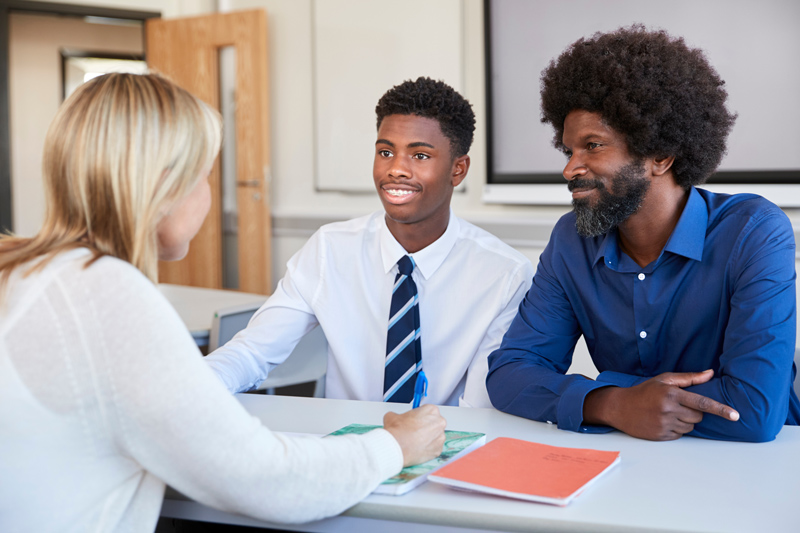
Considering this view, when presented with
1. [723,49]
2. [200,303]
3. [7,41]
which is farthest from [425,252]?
[7,41]

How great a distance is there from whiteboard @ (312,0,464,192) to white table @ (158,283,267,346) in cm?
170

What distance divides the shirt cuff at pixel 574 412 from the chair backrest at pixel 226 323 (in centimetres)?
131

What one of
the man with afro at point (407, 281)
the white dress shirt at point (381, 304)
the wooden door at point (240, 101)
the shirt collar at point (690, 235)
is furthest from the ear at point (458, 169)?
the wooden door at point (240, 101)

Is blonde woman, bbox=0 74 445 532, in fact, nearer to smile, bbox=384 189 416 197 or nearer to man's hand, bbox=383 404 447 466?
man's hand, bbox=383 404 447 466

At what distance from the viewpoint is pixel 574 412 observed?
1.27 metres

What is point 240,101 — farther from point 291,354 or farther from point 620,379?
point 620,379

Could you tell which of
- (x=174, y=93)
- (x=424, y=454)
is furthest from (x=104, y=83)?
(x=424, y=454)

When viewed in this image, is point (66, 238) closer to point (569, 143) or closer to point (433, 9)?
point (569, 143)

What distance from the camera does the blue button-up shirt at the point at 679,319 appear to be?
4.17 ft

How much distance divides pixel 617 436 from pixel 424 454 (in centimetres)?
35

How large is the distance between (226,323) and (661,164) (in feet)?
4.49

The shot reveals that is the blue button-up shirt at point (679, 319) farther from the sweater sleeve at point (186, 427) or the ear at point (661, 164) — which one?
the sweater sleeve at point (186, 427)

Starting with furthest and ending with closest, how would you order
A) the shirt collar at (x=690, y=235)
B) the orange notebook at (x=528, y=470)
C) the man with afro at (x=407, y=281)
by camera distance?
the man with afro at (x=407, y=281) < the shirt collar at (x=690, y=235) < the orange notebook at (x=528, y=470)

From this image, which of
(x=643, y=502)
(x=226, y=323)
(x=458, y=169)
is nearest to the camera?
(x=643, y=502)
